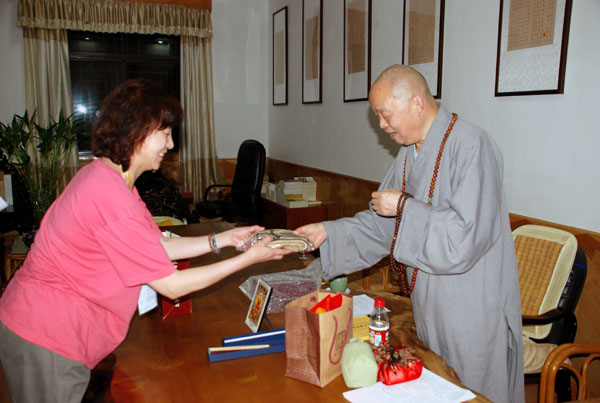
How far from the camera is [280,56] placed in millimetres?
5750

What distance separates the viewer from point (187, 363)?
1.38 meters

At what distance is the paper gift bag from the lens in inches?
46.9

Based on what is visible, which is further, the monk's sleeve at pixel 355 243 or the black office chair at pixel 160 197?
the black office chair at pixel 160 197

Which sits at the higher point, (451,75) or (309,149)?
(451,75)

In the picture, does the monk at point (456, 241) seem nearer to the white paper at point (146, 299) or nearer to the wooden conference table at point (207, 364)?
the wooden conference table at point (207, 364)

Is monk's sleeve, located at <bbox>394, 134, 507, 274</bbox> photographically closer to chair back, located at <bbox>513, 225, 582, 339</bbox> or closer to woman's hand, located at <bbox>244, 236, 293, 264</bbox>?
woman's hand, located at <bbox>244, 236, 293, 264</bbox>

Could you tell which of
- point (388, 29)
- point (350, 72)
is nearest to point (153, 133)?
point (388, 29)

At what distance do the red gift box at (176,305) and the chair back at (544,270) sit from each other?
1479 mm

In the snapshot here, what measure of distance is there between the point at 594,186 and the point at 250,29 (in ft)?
16.2

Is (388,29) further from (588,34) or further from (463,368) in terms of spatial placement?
(463,368)

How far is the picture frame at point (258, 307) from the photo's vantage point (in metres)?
1.55

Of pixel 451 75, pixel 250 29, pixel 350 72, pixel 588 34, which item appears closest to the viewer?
pixel 588 34

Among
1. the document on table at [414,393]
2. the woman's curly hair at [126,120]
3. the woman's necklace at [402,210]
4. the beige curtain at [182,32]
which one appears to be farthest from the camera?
the beige curtain at [182,32]

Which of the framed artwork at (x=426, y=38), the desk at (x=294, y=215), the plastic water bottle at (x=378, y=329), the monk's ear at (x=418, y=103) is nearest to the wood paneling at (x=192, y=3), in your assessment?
the desk at (x=294, y=215)
